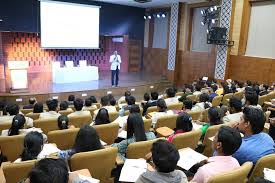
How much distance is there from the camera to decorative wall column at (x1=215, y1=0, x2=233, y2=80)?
30.4ft

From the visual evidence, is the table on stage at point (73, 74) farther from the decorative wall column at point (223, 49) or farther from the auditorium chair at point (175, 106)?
the auditorium chair at point (175, 106)

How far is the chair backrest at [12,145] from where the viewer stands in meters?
3.08

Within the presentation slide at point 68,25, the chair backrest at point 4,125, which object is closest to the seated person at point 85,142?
the chair backrest at point 4,125

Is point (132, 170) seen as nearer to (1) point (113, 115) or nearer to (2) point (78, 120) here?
(2) point (78, 120)

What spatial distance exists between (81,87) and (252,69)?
5.89 m

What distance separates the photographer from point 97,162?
2.39m

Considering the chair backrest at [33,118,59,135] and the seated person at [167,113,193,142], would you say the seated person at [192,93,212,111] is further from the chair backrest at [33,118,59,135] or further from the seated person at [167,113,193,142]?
the chair backrest at [33,118,59,135]

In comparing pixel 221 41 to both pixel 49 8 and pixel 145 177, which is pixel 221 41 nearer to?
pixel 49 8

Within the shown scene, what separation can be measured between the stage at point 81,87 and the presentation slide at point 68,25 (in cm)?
150

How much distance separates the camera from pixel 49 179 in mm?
1401

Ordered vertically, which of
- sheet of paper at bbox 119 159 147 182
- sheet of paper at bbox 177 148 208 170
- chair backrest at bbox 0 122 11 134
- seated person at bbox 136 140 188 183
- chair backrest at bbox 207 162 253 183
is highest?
seated person at bbox 136 140 188 183

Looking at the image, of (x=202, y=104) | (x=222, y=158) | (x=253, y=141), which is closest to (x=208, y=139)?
(x=253, y=141)

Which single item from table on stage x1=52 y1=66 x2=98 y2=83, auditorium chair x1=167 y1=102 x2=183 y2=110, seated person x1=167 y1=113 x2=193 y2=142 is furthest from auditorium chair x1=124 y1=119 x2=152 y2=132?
table on stage x1=52 y1=66 x2=98 y2=83

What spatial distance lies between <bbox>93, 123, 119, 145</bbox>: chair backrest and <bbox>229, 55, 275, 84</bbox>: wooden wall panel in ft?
21.4
